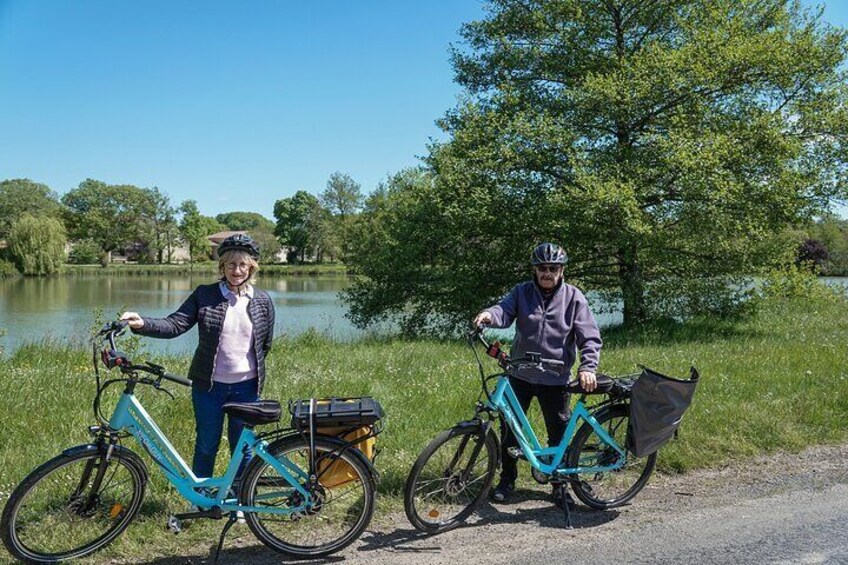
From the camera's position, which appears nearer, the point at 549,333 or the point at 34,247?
the point at 549,333

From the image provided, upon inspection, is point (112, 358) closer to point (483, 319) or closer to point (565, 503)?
point (483, 319)

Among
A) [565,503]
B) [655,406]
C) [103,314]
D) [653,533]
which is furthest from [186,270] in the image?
[653,533]

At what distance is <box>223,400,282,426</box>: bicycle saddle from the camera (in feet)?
12.4

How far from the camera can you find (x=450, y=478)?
14.4 ft

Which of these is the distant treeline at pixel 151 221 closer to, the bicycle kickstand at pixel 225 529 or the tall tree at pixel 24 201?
the tall tree at pixel 24 201

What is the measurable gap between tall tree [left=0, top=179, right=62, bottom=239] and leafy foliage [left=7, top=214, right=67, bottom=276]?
1961 cm

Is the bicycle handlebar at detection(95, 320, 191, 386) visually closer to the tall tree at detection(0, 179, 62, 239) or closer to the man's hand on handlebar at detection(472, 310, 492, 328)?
the man's hand on handlebar at detection(472, 310, 492, 328)

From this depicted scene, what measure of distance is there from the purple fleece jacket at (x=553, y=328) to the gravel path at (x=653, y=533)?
101 centimetres

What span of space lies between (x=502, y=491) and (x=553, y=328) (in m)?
1.30

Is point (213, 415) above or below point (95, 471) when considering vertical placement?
above

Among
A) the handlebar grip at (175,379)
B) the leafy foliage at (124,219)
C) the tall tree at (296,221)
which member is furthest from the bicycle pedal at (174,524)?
the leafy foliage at (124,219)

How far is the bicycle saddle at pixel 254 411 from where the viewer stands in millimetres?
3781

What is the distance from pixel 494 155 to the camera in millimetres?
15055

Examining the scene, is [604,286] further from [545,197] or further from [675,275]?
[545,197]
